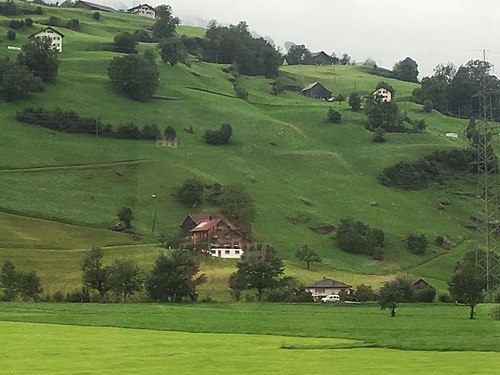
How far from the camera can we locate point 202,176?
124m

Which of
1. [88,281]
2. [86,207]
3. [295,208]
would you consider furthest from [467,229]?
[88,281]

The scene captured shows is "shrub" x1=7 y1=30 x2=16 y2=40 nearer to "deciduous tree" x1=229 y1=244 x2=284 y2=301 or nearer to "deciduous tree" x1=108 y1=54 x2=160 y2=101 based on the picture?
"deciduous tree" x1=108 y1=54 x2=160 y2=101

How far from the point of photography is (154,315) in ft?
212

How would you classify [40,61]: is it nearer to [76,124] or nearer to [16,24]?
[76,124]

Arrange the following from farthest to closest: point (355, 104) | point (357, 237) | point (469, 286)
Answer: point (355, 104)
point (357, 237)
point (469, 286)

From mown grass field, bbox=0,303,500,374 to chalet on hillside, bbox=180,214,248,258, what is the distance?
31264 mm

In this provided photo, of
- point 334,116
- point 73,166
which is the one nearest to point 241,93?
point 334,116

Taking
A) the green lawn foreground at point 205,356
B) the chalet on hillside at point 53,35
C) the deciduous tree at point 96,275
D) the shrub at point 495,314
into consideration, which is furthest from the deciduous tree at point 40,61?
the green lawn foreground at point 205,356

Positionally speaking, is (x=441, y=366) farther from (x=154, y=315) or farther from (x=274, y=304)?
(x=274, y=304)

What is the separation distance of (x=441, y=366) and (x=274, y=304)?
46.8 metres

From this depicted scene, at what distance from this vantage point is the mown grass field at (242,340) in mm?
33500

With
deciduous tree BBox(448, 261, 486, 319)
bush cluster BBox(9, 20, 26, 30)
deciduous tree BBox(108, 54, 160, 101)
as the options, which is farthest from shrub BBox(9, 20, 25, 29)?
deciduous tree BBox(448, 261, 486, 319)

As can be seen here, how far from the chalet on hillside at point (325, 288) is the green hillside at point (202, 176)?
3588mm

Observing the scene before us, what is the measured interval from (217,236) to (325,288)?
19719 mm
